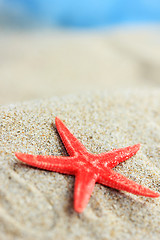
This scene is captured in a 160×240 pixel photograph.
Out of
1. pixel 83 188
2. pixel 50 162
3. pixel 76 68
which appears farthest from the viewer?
pixel 76 68

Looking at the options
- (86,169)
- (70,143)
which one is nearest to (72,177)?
(86,169)

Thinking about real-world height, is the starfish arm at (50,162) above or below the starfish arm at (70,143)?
below

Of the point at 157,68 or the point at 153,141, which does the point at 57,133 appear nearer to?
the point at 153,141

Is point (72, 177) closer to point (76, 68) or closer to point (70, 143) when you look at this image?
point (70, 143)

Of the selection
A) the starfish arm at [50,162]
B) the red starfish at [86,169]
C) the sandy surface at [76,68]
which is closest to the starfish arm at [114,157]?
the red starfish at [86,169]

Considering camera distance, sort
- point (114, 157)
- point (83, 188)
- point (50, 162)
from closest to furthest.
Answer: point (83, 188), point (50, 162), point (114, 157)

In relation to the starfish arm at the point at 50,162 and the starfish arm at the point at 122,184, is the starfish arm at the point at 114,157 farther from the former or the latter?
the starfish arm at the point at 50,162

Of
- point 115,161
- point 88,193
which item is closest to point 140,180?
point 115,161
